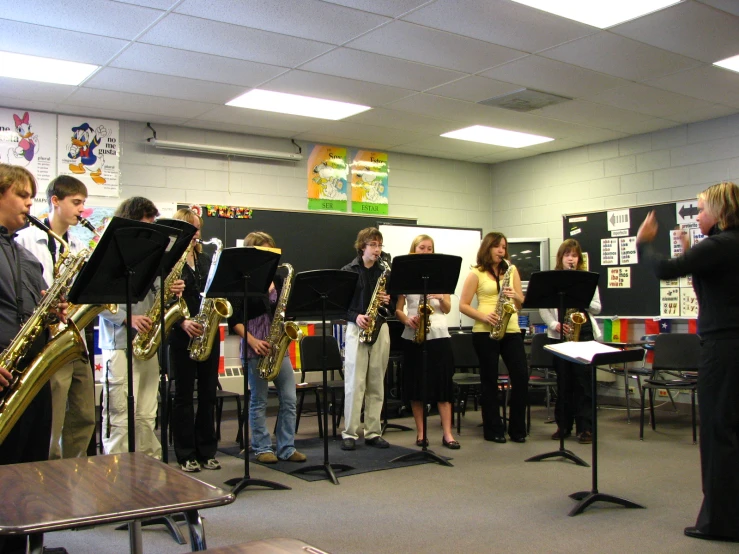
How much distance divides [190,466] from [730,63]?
16.8 ft

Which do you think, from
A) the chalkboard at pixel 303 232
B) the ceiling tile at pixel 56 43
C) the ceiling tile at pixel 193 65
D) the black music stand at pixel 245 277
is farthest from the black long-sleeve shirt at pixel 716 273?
the chalkboard at pixel 303 232

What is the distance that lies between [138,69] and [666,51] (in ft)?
13.3

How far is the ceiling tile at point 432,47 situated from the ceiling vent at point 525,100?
2.85 feet

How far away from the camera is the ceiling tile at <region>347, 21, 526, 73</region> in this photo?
491 cm

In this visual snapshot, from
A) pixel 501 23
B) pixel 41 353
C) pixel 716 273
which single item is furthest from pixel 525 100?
pixel 41 353

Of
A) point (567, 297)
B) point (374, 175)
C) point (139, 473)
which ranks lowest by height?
point (139, 473)

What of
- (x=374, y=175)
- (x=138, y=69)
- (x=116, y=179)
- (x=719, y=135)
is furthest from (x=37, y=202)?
(x=719, y=135)

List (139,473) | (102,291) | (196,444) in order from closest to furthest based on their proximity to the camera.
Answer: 1. (139,473)
2. (102,291)
3. (196,444)

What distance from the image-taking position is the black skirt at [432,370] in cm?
557

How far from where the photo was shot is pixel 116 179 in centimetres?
702

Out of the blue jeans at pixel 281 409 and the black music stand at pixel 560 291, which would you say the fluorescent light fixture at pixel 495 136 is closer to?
the black music stand at pixel 560 291

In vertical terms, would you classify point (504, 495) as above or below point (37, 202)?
below

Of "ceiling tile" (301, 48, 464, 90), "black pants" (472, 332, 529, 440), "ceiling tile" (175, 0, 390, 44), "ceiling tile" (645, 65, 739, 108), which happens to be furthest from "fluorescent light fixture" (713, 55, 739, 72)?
"ceiling tile" (175, 0, 390, 44)

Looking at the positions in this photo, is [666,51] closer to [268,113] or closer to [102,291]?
[268,113]
